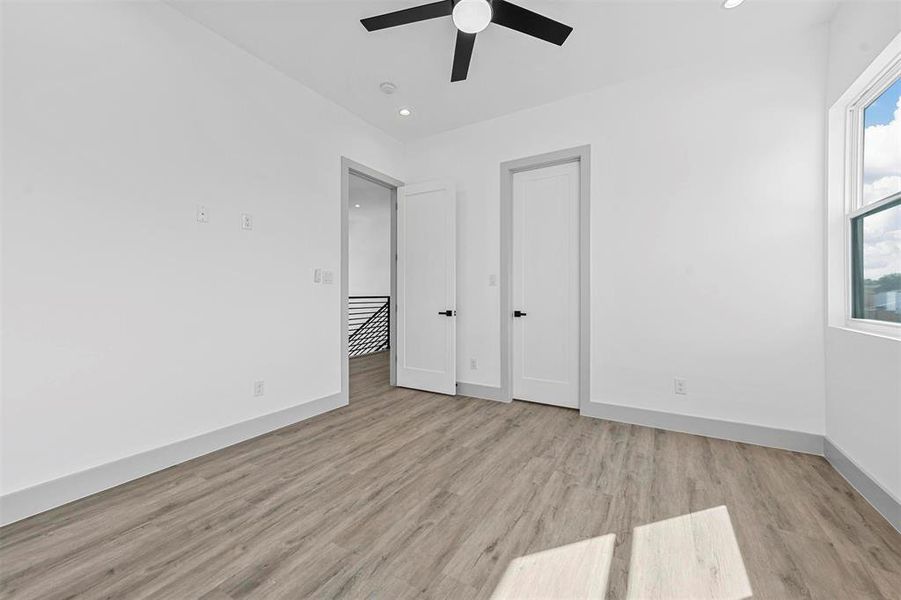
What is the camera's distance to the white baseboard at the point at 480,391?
3777 mm

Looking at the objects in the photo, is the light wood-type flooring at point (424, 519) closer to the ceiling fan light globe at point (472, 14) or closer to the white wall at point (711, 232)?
the white wall at point (711, 232)

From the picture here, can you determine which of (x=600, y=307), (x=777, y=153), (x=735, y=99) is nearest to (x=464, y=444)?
(x=600, y=307)

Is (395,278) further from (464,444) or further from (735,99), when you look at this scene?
(735,99)

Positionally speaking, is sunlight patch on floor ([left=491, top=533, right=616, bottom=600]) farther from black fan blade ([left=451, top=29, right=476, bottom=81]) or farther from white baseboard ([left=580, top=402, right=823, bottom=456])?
black fan blade ([left=451, top=29, right=476, bottom=81])

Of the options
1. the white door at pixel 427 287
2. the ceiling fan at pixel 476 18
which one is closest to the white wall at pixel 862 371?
the ceiling fan at pixel 476 18

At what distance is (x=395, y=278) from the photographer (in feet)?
14.3

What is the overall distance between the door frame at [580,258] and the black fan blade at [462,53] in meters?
1.30

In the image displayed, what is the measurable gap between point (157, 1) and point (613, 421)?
171 inches

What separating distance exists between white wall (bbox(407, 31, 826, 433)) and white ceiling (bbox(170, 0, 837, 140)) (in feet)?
0.76

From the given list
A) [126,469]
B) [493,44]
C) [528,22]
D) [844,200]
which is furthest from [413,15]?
[126,469]

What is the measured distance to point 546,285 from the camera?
3.63m

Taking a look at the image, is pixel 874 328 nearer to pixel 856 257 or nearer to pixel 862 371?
pixel 862 371

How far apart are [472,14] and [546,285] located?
2279mm

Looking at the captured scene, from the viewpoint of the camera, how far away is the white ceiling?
235 cm
